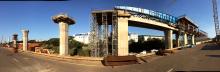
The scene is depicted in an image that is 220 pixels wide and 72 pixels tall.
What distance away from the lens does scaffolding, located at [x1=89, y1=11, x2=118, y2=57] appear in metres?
60.1

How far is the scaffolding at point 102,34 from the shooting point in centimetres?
6006

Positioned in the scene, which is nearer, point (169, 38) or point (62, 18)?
point (62, 18)

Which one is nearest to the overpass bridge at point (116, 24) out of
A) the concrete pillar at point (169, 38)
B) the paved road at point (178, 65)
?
the concrete pillar at point (169, 38)

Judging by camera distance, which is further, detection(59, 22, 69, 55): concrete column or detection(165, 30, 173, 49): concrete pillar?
detection(165, 30, 173, 49): concrete pillar

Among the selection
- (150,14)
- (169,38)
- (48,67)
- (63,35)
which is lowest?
(48,67)

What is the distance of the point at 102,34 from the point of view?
65.2 meters

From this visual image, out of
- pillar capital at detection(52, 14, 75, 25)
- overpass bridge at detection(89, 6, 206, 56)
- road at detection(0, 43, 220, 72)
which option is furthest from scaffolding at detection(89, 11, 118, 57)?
road at detection(0, 43, 220, 72)

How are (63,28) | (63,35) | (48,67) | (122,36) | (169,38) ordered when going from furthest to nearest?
1. (169,38)
2. (122,36)
3. (63,28)
4. (63,35)
5. (48,67)

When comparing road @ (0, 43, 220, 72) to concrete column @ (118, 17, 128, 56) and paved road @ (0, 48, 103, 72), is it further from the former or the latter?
concrete column @ (118, 17, 128, 56)

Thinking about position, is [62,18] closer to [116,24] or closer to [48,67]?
[116,24]

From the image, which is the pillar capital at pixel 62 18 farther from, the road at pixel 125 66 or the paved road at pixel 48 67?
the paved road at pixel 48 67

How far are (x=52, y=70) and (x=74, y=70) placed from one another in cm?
230

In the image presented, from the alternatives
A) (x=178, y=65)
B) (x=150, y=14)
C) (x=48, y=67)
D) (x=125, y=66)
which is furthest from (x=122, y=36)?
(x=48, y=67)

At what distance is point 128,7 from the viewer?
6438cm
